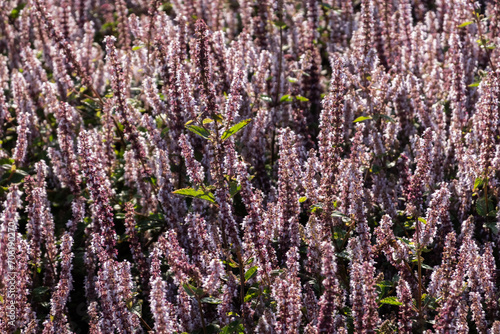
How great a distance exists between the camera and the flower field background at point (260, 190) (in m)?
4.32

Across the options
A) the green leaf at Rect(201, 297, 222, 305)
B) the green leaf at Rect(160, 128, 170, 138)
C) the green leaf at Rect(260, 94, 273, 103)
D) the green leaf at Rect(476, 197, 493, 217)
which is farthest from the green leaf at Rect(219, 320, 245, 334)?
the green leaf at Rect(260, 94, 273, 103)

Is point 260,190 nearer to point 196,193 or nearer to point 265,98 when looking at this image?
point 196,193

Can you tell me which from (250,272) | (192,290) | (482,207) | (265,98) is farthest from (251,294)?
(265,98)

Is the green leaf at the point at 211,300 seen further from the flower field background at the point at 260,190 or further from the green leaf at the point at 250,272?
the green leaf at the point at 250,272

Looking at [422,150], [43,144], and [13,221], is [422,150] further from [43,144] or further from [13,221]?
[43,144]

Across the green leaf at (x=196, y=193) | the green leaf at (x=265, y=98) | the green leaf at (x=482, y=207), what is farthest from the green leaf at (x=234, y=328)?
the green leaf at (x=265, y=98)

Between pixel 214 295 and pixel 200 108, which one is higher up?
pixel 200 108

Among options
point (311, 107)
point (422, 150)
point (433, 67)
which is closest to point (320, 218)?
point (422, 150)

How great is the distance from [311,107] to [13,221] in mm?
4070

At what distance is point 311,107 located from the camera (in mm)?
7691

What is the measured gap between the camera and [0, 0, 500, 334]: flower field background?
432 centimetres

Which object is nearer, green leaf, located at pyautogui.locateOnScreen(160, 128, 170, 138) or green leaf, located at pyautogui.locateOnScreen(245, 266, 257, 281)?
green leaf, located at pyautogui.locateOnScreen(245, 266, 257, 281)

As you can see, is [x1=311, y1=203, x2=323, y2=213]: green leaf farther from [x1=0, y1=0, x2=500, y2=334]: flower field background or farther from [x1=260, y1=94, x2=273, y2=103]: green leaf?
[x1=260, y1=94, x2=273, y2=103]: green leaf

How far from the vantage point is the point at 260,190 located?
18.5ft
